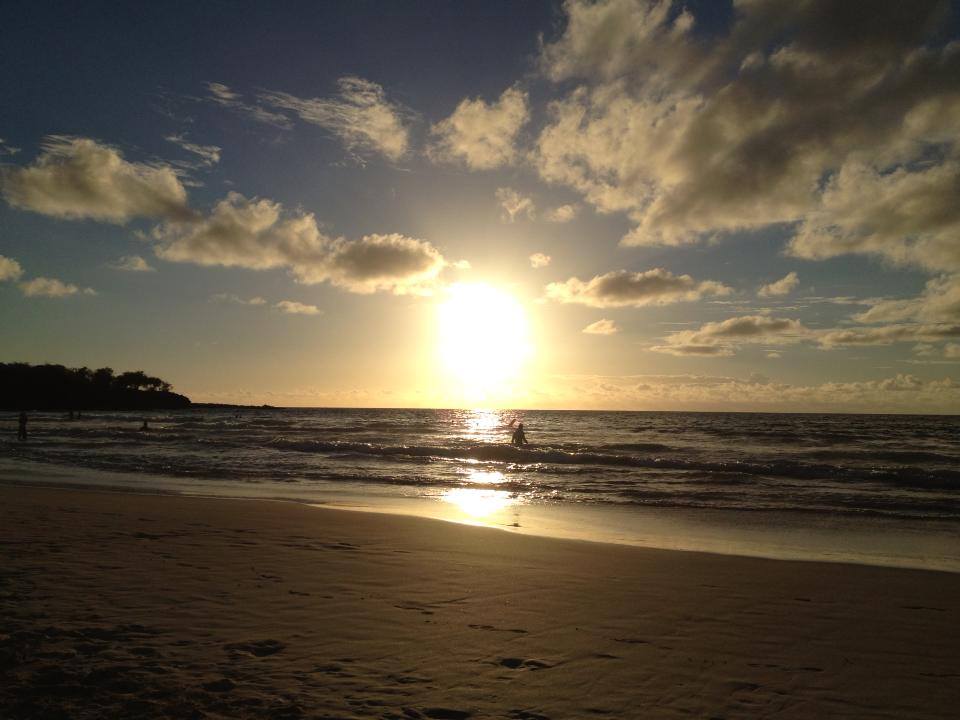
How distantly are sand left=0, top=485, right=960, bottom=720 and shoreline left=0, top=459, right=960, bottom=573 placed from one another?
161 cm

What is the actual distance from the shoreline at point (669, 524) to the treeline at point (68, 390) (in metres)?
105

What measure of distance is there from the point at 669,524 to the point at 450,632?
10.1 metres

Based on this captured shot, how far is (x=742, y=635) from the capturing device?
244 inches

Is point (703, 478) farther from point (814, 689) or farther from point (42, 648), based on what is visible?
point (42, 648)

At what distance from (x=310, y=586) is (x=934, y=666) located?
6589 millimetres

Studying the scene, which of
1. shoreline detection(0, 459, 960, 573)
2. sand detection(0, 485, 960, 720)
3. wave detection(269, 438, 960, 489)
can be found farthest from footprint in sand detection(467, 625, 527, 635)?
wave detection(269, 438, 960, 489)

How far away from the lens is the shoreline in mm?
11375

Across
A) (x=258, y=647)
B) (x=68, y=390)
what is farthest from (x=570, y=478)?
(x=68, y=390)

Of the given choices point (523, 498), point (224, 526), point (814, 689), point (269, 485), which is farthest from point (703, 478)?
point (814, 689)

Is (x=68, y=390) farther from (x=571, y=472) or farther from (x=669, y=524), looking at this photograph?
(x=669, y=524)

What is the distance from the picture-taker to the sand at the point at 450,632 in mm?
4438

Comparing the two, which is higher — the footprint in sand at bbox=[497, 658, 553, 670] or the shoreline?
the footprint in sand at bbox=[497, 658, 553, 670]

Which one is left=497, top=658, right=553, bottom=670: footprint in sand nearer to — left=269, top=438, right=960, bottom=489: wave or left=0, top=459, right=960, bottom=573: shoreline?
left=0, top=459, right=960, bottom=573: shoreline

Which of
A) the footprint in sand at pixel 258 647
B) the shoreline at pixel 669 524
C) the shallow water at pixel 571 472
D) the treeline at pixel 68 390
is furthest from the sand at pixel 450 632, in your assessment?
the treeline at pixel 68 390
